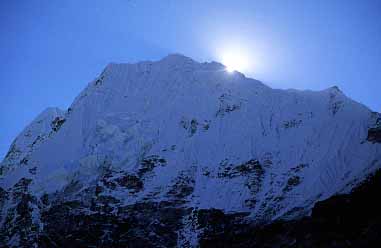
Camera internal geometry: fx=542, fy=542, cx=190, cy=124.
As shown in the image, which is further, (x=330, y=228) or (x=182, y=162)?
(x=182, y=162)

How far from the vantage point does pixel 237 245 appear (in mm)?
85312

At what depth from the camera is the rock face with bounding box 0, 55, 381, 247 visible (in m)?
97.5

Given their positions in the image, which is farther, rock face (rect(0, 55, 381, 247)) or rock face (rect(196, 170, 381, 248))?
rock face (rect(0, 55, 381, 247))

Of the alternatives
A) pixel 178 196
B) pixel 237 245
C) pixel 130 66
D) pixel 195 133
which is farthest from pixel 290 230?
pixel 130 66

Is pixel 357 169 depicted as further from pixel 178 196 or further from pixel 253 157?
pixel 178 196

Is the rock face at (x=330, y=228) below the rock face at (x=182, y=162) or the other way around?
below

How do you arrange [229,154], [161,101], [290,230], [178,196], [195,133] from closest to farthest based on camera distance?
[290,230], [178,196], [229,154], [195,133], [161,101]

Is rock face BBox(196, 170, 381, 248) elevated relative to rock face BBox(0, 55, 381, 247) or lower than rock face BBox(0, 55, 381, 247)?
lower

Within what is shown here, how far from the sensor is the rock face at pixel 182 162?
320 feet

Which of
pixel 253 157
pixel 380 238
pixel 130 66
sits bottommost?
pixel 380 238

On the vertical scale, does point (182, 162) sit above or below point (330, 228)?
above

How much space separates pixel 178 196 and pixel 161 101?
34.7 m

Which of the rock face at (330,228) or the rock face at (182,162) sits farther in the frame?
the rock face at (182,162)

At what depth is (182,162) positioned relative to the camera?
114 meters
